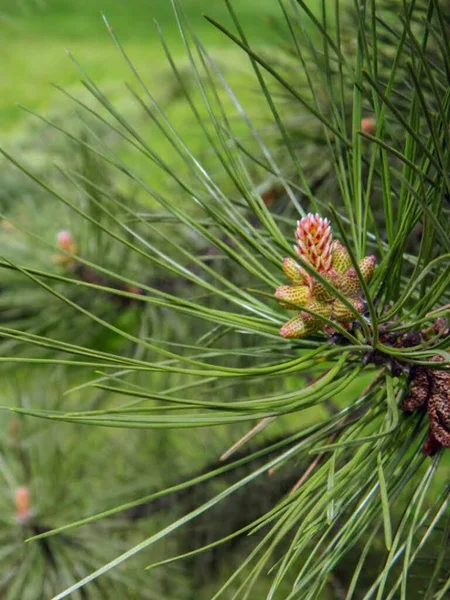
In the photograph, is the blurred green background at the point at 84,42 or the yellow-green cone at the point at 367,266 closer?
the yellow-green cone at the point at 367,266

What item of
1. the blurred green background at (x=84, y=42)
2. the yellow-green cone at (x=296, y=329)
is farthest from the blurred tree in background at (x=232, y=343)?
the blurred green background at (x=84, y=42)

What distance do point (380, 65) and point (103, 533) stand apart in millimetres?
406

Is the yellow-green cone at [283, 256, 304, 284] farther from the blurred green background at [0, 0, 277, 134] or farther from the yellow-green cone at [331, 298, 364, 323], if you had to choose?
the blurred green background at [0, 0, 277, 134]

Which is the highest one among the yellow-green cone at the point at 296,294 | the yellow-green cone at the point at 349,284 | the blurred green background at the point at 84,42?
the blurred green background at the point at 84,42

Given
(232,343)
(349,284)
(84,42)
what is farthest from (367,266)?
(84,42)

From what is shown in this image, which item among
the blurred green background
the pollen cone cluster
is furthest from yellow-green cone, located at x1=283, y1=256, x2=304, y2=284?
the blurred green background

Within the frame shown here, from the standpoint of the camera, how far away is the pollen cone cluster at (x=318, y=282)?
10.6 inches

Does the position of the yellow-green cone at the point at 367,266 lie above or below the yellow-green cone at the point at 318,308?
above

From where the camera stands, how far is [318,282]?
27 cm

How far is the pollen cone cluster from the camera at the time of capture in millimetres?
269

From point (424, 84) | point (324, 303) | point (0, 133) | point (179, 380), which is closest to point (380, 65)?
point (424, 84)

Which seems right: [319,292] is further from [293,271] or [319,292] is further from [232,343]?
[232,343]

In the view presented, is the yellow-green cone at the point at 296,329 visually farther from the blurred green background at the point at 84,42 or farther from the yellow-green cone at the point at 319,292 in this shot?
the blurred green background at the point at 84,42

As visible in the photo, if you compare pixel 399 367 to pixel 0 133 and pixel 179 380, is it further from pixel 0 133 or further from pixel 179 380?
pixel 0 133
